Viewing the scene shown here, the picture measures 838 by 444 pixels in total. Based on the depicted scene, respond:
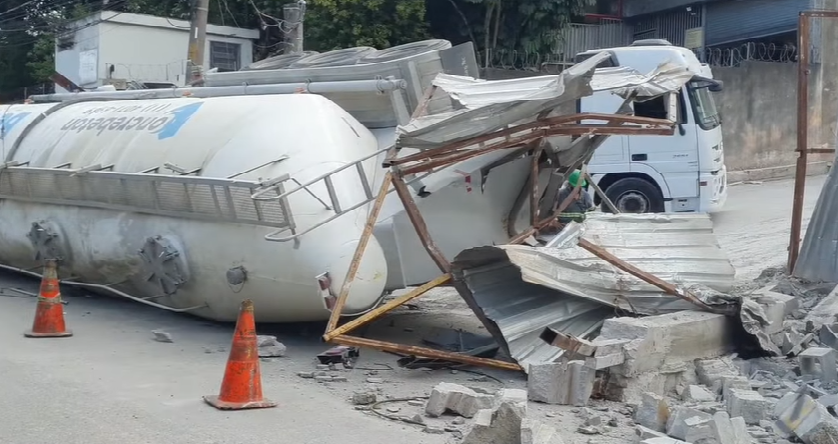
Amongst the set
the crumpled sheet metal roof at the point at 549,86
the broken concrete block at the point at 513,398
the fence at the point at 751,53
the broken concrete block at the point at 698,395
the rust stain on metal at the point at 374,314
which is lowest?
→ the broken concrete block at the point at 698,395

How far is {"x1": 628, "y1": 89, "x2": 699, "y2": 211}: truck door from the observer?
15.5 metres

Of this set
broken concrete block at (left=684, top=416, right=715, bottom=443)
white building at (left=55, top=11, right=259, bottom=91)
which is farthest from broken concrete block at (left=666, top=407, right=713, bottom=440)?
white building at (left=55, top=11, right=259, bottom=91)

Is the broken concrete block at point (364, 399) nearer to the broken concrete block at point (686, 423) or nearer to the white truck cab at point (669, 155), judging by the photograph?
the broken concrete block at point (686, 423)

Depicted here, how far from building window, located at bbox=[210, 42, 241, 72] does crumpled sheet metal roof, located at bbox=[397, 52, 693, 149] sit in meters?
18.3

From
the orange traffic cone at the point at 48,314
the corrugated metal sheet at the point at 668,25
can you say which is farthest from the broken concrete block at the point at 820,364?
the corrugated metal sheet at the point at 668,25

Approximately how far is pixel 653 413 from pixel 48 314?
5.42m

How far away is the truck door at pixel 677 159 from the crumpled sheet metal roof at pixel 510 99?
7358 mm

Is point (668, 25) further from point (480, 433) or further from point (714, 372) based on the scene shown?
point (480, 433)

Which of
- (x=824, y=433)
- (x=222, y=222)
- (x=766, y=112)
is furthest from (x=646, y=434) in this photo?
(x=766, y=112)

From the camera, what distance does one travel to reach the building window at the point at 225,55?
25516 mm

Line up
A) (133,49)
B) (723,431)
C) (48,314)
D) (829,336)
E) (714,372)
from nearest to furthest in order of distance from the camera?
(723,431) → (714,372) → (829,336) → (48,314) → (133,49)

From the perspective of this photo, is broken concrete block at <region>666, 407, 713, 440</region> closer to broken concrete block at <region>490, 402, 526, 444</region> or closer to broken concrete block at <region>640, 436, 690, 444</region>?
broken concrete block at <region>640, 436, 690, 444</region>

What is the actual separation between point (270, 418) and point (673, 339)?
10.2ft

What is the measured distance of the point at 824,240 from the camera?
9.64m
